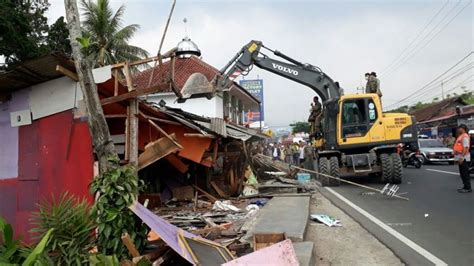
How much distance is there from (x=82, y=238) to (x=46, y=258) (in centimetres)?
56

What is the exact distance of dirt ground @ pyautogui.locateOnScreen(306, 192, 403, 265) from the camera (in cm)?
616

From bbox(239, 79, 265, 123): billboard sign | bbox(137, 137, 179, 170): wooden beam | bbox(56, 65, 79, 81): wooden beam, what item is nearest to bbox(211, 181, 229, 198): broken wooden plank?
bbox(137, 137, 179, 170): wooden beam

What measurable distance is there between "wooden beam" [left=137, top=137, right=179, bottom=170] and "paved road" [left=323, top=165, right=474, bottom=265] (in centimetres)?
430

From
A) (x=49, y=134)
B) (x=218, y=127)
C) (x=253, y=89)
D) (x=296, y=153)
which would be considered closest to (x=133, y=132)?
(x=49, y=134)

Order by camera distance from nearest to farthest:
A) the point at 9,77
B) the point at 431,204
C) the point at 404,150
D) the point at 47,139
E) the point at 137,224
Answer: the point at 137,224 < the point at 9,77 < the point at 47,139 < the point at 431,204 < the point at 404,150

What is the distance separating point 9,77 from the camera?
6.93 metres

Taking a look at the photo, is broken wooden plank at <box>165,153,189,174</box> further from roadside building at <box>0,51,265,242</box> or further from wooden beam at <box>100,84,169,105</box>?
wooden beam at <box>100,84,169,105</box>

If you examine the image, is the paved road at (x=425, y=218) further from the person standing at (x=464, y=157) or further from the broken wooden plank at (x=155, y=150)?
the broken wooden plank at (x=155, y=150)

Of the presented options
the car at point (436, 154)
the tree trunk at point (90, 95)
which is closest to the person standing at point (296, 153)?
the car at point (436, 154)

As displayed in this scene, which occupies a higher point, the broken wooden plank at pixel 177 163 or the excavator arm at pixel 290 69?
the excavator arm at pixel 290 69

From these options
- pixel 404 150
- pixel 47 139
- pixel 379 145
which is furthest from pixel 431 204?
pixel 404 150

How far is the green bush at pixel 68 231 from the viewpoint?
4.91m

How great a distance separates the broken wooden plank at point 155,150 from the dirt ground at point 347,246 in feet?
10.4

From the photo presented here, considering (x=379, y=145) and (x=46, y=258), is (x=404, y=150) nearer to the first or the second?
(x=379, y=145)
